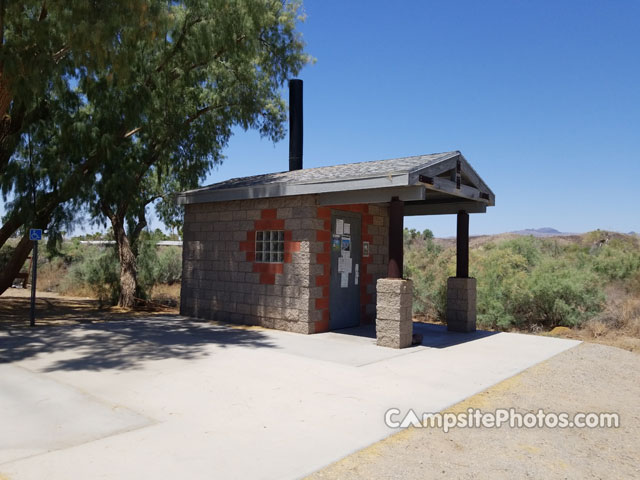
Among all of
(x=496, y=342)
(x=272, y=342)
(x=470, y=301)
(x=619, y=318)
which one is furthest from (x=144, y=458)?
(x=619, y=318)

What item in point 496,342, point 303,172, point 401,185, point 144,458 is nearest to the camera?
point 144,458

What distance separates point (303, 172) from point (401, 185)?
3.95 meters

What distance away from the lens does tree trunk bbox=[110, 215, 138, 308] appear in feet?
51.4

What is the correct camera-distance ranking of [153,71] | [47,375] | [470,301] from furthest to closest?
[153,71], [470,301], [47,375]

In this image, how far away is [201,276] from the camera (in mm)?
12391

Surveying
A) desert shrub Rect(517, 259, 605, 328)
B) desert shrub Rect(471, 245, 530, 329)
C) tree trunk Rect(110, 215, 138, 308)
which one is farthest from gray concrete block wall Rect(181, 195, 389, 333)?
desert shrub Rect(517, 259, 605, 328)

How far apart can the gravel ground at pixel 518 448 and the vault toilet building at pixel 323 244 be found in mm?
3025

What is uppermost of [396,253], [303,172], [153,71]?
[153,71]

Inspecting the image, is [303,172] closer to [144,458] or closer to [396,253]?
[396,253]

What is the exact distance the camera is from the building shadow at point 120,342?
7.31 meters

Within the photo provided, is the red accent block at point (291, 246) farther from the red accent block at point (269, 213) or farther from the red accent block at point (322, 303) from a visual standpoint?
the red accent block at point (322, 303)

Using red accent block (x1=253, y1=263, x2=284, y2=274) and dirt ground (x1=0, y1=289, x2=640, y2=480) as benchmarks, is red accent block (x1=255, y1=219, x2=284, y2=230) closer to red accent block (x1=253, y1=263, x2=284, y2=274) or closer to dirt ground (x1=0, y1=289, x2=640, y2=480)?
red accent block (x1=253, y1=263, x2=284, y2=274)

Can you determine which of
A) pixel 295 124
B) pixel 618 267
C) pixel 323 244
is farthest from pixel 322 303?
pixel 618 267

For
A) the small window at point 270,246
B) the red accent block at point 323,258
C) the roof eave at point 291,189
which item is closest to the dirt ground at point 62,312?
the roof eave at point 291,189
